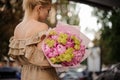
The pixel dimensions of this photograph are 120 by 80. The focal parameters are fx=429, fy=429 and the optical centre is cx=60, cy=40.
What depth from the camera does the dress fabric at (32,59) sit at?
3.89m

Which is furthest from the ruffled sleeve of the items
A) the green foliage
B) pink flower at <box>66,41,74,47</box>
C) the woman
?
the green foliage

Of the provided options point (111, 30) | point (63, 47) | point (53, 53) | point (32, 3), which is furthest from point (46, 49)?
point (111, 30)

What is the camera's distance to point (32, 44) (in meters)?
3.92

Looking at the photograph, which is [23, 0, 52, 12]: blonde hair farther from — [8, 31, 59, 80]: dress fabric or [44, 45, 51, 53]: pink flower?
[44, 45, 51, 53]: pink flower

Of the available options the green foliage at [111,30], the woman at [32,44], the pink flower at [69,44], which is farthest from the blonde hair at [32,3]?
the green foliage at [111,30]

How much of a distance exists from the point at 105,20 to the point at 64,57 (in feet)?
76.7

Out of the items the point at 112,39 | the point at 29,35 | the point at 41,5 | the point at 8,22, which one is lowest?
the point at 112,39

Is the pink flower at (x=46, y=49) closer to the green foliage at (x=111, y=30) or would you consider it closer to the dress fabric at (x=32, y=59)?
the dress fabric at (x=32, y=59)

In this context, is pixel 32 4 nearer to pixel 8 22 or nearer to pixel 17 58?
pixel 17 58

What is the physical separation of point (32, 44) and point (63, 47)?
29 cm

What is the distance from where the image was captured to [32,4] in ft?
13.5

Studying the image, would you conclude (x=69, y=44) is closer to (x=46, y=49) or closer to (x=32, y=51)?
(x=46, y=49)

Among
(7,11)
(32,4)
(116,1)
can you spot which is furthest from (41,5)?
(7,11)

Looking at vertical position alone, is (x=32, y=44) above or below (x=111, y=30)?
above
